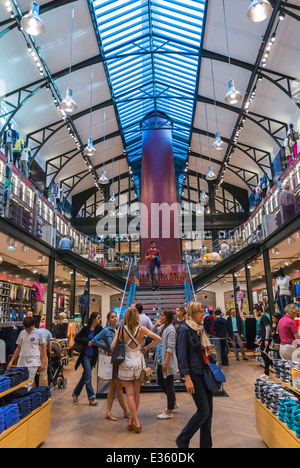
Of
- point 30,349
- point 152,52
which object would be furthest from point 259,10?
point 152,52

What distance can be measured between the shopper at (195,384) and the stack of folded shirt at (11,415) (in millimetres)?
1541

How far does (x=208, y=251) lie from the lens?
13984mm

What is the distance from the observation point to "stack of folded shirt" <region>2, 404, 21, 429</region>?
3068mm

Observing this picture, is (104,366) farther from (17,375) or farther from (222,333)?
(222,333)

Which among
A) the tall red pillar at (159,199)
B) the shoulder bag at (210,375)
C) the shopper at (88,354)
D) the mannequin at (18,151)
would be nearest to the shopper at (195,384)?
the shoulder bag at (210,375)

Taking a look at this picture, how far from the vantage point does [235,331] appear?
37.7 feet

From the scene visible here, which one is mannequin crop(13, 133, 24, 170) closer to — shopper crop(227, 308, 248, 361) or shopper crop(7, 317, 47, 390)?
shopper crop(227, 308, 248, 361)

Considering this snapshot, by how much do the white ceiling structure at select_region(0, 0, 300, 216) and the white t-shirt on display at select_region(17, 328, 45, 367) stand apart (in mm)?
9153

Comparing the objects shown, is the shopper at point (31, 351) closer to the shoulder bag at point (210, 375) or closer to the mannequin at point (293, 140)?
the shoulder bag at point (210, 375)

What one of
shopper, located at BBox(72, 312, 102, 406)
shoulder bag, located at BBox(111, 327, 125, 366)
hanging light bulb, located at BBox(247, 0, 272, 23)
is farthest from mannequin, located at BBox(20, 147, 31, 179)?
shoulder bag, located at BBox(111, 327, 125, 366)

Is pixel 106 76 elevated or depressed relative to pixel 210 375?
elevated

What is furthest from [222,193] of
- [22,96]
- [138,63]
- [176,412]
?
[176,412]

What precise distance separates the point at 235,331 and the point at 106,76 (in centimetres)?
1190

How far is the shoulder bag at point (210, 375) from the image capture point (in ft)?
10.6
